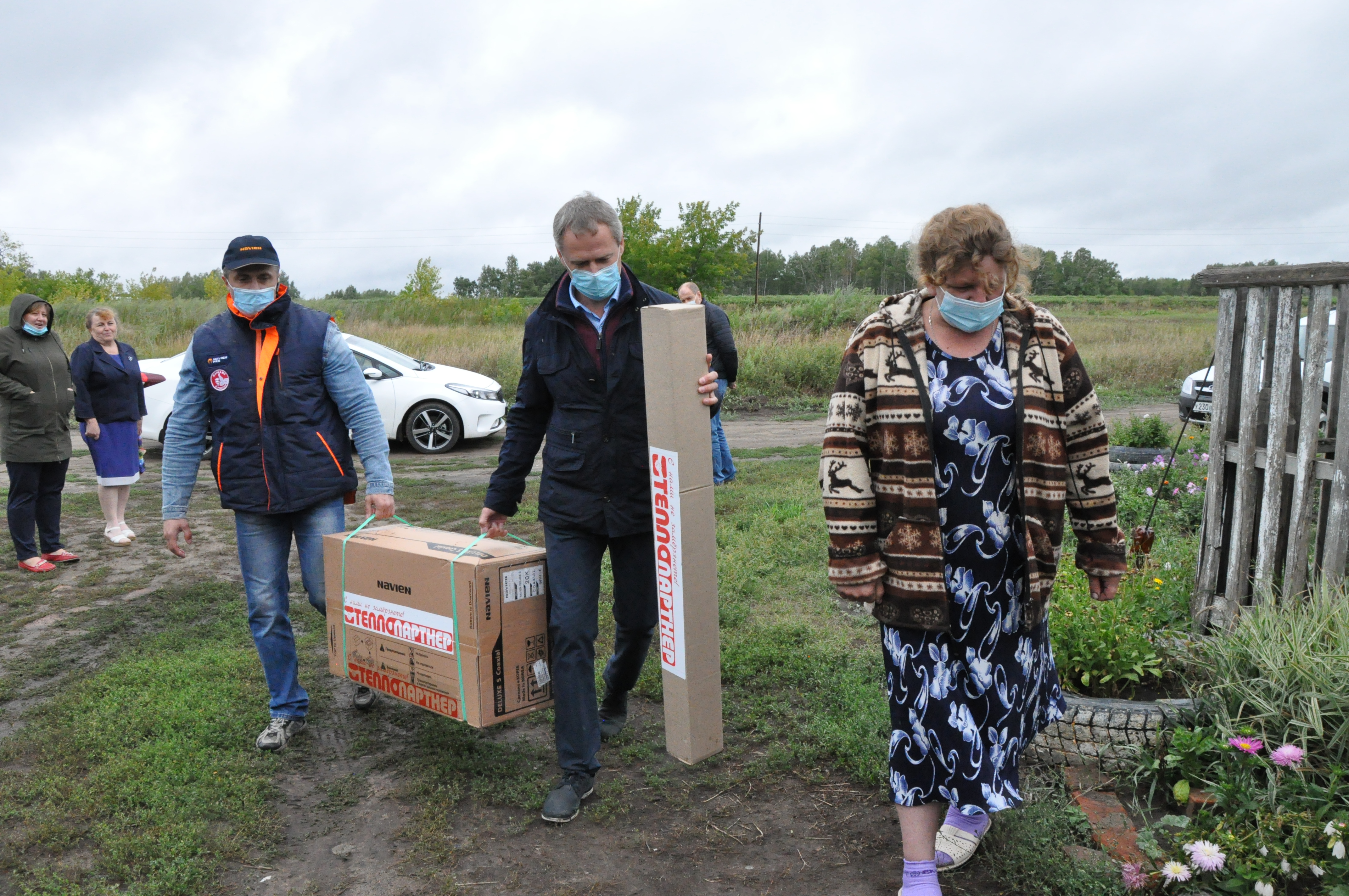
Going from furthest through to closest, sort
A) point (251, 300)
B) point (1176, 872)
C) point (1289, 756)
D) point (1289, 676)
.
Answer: point (251, 300) → point (1289, 676) → point (1289, 756) → point (1176, 872)

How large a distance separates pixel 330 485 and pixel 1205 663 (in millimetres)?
3330

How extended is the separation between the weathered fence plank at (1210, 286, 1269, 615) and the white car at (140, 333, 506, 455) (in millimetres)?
9907

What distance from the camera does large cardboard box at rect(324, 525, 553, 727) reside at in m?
3.37

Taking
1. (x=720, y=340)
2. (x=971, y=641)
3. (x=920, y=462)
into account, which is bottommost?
(x=971, y=641)

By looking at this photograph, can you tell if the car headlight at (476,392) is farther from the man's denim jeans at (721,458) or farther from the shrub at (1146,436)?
the shrub at (1146,436)

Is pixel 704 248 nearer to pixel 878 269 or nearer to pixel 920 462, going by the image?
pixel 920 462

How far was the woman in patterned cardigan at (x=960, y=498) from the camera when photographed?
2484mm

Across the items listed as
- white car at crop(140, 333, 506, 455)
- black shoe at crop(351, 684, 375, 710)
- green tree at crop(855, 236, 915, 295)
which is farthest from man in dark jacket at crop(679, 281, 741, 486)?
green tree at crop(855, 236, 915, 295)

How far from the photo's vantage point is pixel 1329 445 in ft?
10.8

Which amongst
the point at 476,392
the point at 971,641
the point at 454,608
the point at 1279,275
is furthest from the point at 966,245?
the point at 476,392

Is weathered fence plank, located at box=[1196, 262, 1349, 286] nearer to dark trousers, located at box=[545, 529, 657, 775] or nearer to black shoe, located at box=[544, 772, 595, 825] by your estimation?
dark trousers, located at box=[545, 529, 657, 775]

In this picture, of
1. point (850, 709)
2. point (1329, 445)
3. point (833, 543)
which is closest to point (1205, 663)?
point (1329, 445)

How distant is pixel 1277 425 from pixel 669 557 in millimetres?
2162

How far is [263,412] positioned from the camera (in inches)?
147
